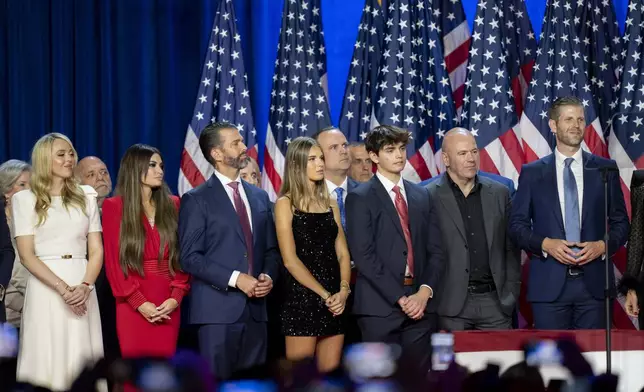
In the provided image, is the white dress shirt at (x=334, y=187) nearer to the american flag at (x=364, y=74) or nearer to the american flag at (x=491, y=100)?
the american flag at (x=491, y=100)

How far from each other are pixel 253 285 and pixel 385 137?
1173mm

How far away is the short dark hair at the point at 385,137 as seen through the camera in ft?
18.2

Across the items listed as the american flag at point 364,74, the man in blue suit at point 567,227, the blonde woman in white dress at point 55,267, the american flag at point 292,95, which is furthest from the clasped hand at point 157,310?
the american flag at point 364,74

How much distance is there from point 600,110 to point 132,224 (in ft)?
13.7

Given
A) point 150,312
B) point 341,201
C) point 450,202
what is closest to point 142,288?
point 150,312

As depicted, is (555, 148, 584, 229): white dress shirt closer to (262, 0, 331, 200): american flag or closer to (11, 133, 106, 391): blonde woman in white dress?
(262, 0, 331, 200): american flag

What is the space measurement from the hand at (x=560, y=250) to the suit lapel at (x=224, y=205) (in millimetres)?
1738

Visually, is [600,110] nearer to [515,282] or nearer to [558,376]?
[515,282]

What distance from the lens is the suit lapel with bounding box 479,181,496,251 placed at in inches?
225

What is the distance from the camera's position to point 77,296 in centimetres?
520

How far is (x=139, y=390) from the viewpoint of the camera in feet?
5.22

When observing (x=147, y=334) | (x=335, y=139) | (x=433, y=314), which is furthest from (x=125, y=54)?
(x=433, y=314)

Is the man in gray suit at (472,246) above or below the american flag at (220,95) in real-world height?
below

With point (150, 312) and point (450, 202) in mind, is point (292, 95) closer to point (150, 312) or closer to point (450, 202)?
point (450, 202)
